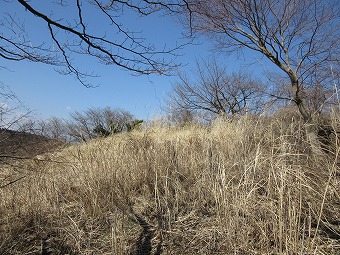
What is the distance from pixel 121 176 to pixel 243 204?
1590 mm

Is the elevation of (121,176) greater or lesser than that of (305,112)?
lesser

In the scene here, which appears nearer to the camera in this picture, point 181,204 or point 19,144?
point 181,204

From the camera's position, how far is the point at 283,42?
6773mm

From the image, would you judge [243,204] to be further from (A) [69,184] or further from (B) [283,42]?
(B) [283,42]

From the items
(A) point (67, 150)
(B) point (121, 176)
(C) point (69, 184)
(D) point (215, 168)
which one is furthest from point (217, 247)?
(A) point (67, 150)

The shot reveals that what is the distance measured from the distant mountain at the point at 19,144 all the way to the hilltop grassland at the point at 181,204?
0.68ft

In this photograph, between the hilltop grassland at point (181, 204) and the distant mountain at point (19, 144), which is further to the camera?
the distant mountain at point (19, 144)

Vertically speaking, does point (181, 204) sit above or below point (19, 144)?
below

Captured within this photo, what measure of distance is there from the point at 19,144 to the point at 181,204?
1.73 meters

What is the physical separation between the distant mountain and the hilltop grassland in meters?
0.21

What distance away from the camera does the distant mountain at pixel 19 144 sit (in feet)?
7.83

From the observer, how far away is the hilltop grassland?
1589mm

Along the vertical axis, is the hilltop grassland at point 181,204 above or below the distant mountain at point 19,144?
below

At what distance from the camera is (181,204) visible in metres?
2.43
